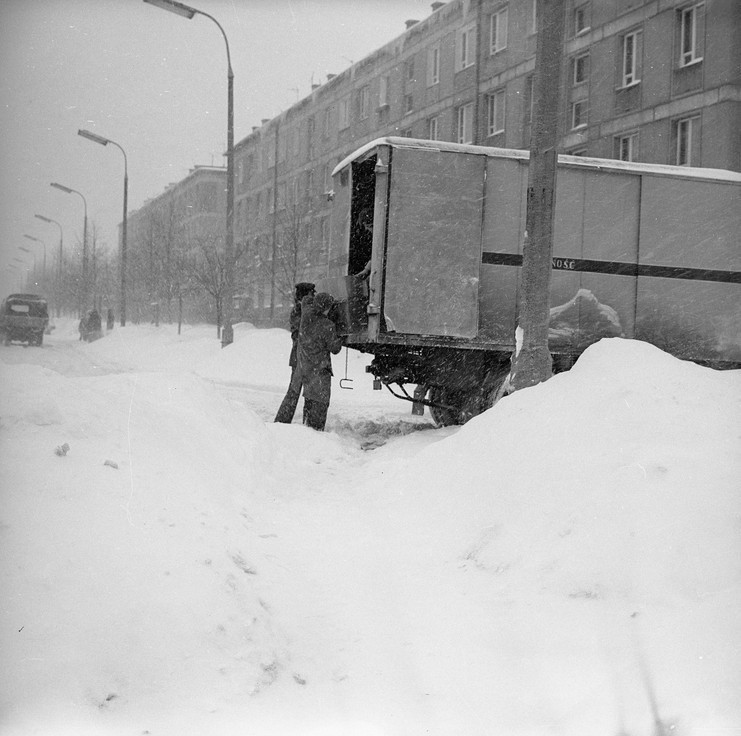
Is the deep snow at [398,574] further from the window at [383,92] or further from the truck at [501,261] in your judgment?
the window at [383,92]

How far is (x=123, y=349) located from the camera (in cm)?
2752

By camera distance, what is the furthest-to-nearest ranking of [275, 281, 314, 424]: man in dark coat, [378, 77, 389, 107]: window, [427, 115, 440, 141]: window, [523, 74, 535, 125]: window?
[378, 77, 389, 107]: window → [427, 115, 440, 141]: window → [523, 74, 535, 125]: window → [275, 281, 314, 424]: man in dark coat

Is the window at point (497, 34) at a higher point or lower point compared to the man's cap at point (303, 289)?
higher

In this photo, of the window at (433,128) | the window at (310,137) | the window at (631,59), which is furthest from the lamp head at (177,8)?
the window at (310,137)

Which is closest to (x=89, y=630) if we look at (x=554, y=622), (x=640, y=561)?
(x=554, y=622)

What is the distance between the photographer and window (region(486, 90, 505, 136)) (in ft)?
94.1

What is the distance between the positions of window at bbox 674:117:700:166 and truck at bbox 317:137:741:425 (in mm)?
13763

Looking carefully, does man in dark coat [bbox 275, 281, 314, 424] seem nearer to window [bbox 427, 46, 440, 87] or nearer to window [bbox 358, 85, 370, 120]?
window [bbox 427, 46, 440, 87]

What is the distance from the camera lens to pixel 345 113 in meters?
33.1

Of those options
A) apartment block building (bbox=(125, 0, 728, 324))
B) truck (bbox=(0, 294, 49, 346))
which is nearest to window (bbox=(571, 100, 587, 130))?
apartment block building (bbox=(125, 0, 728, 324))

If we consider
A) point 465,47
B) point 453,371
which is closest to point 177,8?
point 453,371

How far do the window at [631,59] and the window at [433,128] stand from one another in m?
7.93

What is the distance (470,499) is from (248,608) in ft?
6.67

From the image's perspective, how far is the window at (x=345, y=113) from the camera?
108 ft
